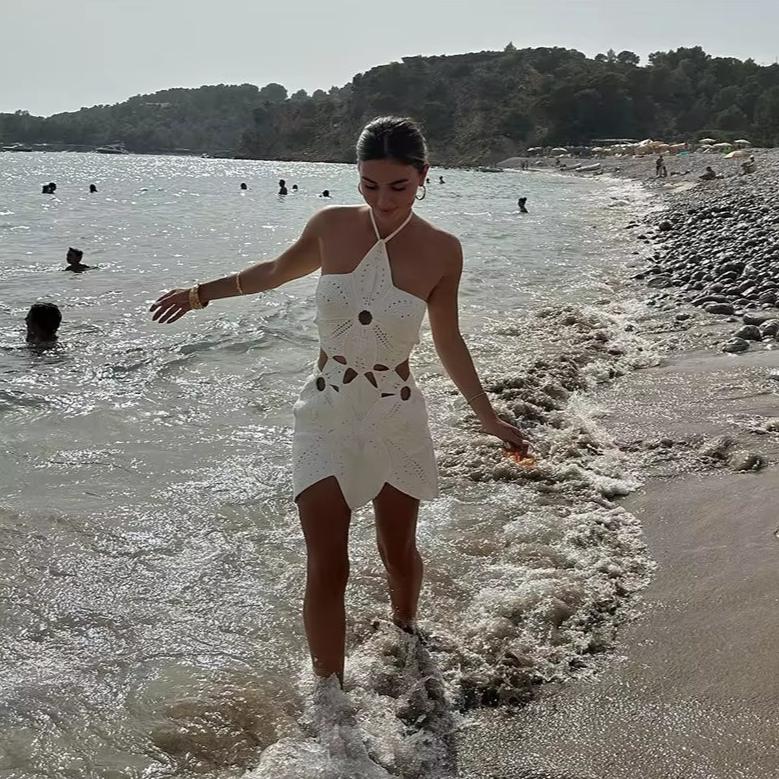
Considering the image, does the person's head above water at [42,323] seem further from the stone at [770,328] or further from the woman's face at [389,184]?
the stone at [770,328]

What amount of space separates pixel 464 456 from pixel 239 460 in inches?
70.8

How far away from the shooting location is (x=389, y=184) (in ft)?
10.3

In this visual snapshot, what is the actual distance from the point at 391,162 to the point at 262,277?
2.91ft

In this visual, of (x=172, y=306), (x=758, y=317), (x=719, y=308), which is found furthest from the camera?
(x=719, y=308)

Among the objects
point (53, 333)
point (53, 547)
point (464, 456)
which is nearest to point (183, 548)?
point (53, 547)

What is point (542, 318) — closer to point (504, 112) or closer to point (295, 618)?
point (295, 618)

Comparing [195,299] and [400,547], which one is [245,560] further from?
[195,299]

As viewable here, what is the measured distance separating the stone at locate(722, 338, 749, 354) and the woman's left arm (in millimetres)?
5729

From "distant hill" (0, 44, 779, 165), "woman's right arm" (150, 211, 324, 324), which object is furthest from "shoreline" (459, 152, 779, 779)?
"distant hill" (0, 44, 779, 165)

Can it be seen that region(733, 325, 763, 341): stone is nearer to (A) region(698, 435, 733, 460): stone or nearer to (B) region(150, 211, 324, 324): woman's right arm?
(A) region(698, 435, 733, 460): stone

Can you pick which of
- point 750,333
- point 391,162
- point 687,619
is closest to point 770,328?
point 750,333

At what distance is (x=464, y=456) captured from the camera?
629 centimetres

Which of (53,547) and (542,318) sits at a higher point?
(542,318)

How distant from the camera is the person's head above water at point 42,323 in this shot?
10.3m
